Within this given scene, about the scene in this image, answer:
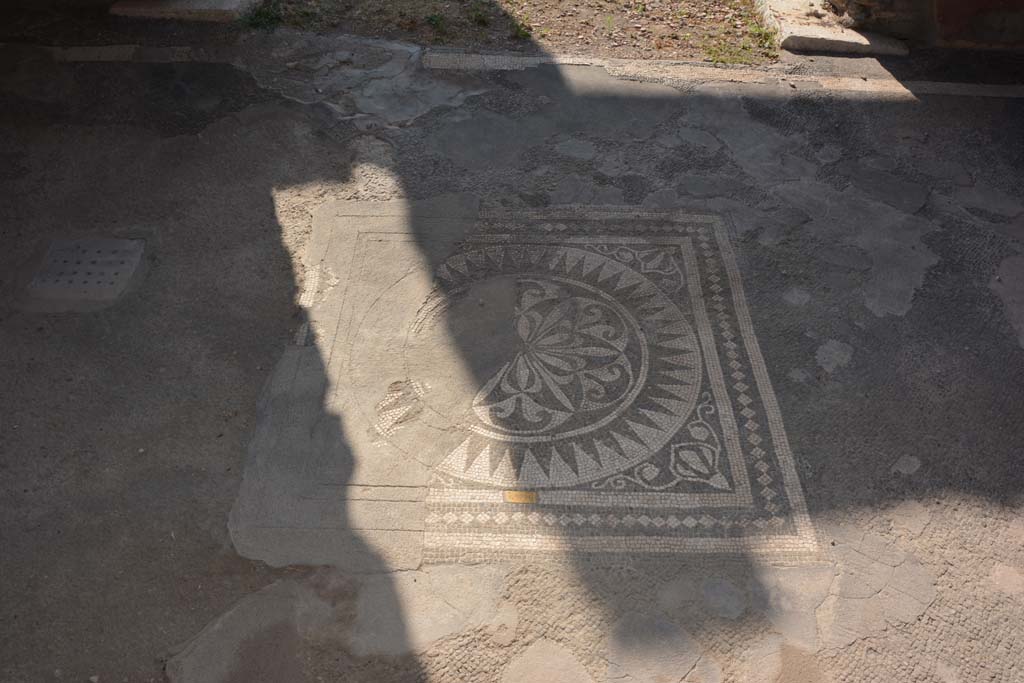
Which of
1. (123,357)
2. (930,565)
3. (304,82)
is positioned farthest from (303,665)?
(304,82)

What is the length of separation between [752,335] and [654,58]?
2.76 metres

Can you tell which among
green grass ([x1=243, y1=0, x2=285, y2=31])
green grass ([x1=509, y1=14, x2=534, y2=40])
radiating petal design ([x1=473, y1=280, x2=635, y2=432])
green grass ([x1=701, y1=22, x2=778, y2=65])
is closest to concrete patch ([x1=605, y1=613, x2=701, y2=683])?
radiating petal design ([x1=473, y1=280, x2=635, y2=432])

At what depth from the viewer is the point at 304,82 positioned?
17.2 ft

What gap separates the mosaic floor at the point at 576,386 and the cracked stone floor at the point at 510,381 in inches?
0.7

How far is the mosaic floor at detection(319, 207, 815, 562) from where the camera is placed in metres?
3.00

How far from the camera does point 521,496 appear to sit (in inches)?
121

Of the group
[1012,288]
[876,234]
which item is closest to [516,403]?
[876,234]

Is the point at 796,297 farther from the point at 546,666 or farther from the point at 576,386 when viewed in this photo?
the point at 546,666

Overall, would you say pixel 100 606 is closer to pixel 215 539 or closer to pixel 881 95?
pixel 215 539

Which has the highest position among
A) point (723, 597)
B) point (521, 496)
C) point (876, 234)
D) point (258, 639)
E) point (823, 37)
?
point (823, 37)

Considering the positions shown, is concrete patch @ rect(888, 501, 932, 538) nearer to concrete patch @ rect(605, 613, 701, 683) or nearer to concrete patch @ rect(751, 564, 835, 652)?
concrete patch @ rect(751, 564, 835, 652)

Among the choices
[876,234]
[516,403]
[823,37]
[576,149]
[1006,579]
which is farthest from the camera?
[823,37]

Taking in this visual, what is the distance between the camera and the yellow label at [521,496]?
305 centimetres

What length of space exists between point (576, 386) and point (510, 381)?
0.95ft
